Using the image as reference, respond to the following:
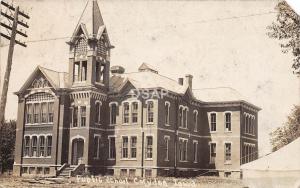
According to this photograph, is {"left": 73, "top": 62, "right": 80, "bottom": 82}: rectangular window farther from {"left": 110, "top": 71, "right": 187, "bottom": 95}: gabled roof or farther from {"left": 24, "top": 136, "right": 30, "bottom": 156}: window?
{"left": 24, "top": 136, "right": 30, "bottom": 156}: window

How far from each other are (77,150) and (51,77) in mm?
3992

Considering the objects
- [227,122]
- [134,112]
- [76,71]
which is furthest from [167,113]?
[227,122]

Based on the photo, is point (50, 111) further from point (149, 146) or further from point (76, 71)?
point (149, 146)

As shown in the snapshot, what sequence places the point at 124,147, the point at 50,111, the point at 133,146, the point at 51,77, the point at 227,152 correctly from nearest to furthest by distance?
the point at 227,152
the point at 51,77
the point at 50,111
the point at 133,146
the point at 124,147

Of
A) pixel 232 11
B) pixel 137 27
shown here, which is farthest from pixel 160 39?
pixel 232 11

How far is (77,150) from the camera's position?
17.3 meters

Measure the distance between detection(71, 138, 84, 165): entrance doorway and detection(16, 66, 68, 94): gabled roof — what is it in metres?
2.06

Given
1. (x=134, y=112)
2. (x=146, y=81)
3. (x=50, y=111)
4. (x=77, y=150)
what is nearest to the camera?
(x=146, y=81)

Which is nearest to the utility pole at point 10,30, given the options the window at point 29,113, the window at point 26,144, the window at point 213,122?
the window at point 26,144

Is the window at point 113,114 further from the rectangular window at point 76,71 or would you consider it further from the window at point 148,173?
the window at point 148,173

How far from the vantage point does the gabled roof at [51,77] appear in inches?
476

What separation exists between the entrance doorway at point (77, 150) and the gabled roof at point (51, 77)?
2.06 m

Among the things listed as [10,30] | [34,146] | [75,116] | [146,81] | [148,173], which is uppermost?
[10,30]

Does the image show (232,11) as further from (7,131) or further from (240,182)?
(7,131)
